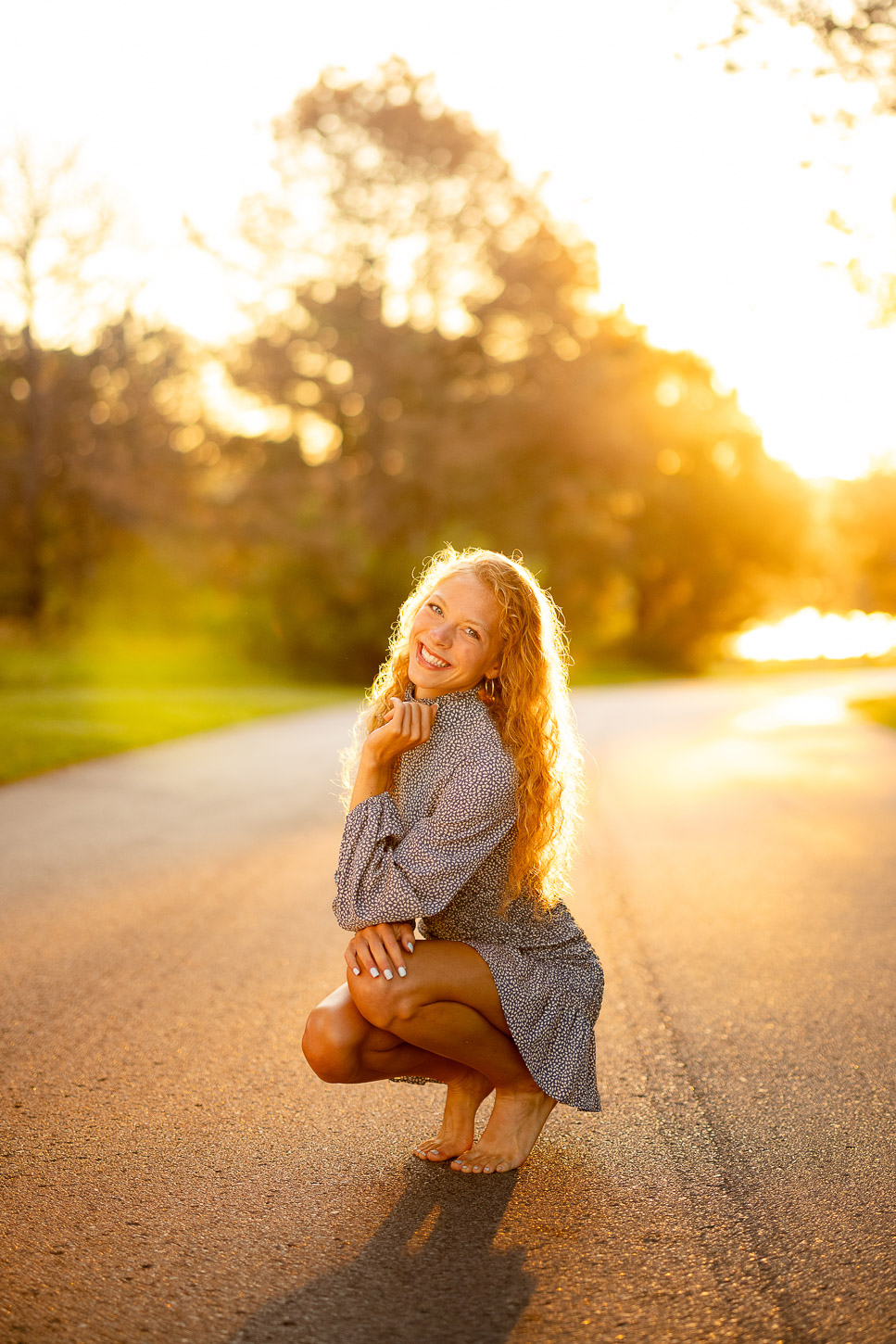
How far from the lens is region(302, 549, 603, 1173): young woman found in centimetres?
360

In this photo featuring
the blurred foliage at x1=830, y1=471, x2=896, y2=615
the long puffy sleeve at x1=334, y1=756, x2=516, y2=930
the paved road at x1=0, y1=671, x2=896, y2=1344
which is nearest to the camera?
the paved road at x1=0, y1=671, x2=896, y2=1344

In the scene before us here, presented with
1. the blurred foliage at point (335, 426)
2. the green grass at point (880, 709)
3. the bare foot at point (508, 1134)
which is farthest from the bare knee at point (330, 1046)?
the blurred foliage at point (335, 426)

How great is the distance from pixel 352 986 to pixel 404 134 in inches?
1490

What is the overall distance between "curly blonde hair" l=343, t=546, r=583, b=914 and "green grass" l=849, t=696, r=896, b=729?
21.1 meters

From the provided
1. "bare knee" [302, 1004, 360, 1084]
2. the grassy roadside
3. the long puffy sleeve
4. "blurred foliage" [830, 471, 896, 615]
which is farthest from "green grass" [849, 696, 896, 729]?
"blurred foliage" [830, 471, 896, 615]

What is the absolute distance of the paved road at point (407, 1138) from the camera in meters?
3.02

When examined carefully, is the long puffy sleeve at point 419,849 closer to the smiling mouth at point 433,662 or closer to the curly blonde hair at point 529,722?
the curly blonde hair at point 529,722

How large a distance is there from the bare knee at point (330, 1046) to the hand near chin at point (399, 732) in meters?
0.72

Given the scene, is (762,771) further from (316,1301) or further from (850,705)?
(850,705)

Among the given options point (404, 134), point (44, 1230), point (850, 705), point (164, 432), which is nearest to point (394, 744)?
point (44, 1230)

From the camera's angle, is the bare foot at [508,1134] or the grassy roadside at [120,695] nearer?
the bare foot at [508,1134]

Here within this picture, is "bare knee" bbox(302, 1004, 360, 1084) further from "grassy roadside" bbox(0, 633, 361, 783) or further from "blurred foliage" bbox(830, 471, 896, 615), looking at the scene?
"blurred foliage" bbox(830, 471, 896, 615)

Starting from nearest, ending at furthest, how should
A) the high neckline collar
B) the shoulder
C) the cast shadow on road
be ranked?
the cast shadow on road → the shoulder → the high neckline collar

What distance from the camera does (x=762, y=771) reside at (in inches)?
625
